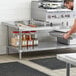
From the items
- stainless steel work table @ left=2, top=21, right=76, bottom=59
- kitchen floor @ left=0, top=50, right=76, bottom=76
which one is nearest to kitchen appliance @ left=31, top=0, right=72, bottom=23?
stainless steel work table @ left=2, top=21, right=76, bottom=59

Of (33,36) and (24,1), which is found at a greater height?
(24,1)

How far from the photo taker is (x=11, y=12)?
553 cm

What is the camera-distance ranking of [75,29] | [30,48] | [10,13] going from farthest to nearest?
[10,13] → [30,48] → [75,29]

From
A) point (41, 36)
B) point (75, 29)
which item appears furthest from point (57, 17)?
point (75, 29)

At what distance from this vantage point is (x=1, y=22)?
17.9 ft

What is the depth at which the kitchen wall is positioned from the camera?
5.46 metres

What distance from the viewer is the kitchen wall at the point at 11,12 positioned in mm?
5457

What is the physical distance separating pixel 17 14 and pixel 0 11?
1.26 ft

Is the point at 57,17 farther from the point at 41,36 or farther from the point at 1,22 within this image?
the point at 1,22

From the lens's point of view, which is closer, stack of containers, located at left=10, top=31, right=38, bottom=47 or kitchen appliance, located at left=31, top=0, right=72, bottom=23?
stack of containers, located at left=10, top=31, right=38, bottom=47

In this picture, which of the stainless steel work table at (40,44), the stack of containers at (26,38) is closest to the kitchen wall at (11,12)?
the stainless steel work table at (40,44)

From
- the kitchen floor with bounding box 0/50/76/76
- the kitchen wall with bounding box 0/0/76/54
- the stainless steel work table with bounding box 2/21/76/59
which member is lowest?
the kitchen floor with bounding box 0/50/76/76

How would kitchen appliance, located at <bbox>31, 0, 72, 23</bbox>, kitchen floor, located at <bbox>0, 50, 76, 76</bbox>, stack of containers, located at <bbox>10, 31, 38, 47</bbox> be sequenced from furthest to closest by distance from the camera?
kitchen appliance, located at <bbox>31, 0, 72, 23</bbox>
stack of containers, located at <bbox>10, 31, 38, 47</bbox>
kitchen floor, located at <bbox>0, 50, 76, 76</bbox>

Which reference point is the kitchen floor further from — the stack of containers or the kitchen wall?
the kitchen wall
